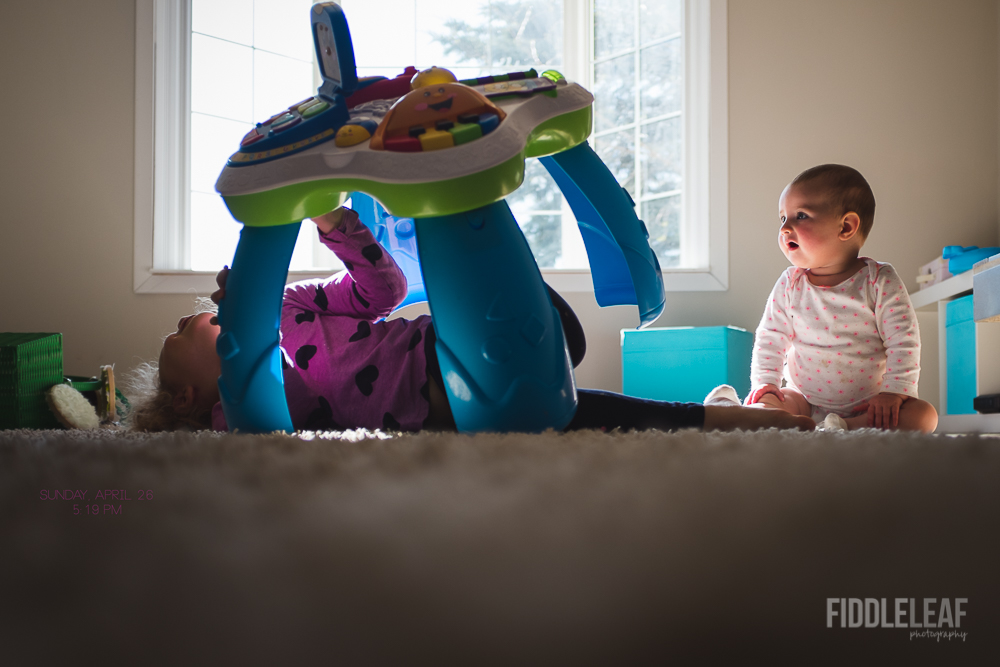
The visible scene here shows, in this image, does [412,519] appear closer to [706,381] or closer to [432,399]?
[432,399]

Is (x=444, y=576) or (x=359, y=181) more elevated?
(x=359, y=181)

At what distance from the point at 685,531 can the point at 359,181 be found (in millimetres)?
441

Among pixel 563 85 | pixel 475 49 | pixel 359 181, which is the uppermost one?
pixel 475 49

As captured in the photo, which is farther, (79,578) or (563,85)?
(563,85)

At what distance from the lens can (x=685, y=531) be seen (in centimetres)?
28

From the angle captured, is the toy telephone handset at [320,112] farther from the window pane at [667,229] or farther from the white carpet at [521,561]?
the window pane at [667,229]

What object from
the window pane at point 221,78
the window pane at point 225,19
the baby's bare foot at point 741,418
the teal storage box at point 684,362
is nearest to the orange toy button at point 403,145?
the baby's bare foot at point 741,418

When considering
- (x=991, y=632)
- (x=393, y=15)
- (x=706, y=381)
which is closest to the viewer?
(x=991, y=632)

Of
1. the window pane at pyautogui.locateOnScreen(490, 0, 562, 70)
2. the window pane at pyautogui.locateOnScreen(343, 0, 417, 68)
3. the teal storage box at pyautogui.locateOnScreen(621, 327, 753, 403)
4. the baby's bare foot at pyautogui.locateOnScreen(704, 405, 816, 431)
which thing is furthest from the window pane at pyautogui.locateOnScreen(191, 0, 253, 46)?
the baby's bare foot at pyautogui.locateOnScreen(704, 405, 816, 431)

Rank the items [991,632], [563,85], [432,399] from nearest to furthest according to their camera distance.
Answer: [991,632] → [563,85] → [432,399]

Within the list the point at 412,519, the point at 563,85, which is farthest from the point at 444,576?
the point at 563,85

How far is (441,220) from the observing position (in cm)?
59

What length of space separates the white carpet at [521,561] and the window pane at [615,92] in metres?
2.65

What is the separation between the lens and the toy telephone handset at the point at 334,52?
28.4 inches
